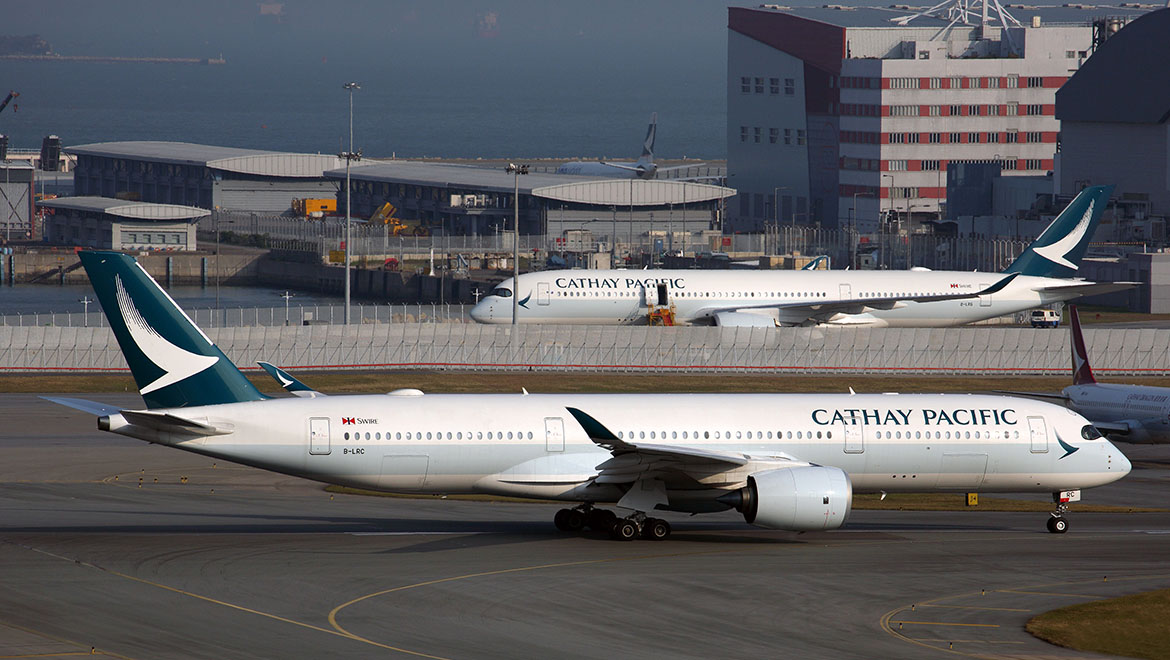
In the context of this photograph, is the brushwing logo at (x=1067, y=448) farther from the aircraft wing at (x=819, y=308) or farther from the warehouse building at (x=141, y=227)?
the warehouse building at (x=141, y=227)

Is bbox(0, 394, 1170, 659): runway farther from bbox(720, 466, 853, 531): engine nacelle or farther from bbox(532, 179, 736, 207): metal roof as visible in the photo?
bbox(532, 179, 736, 207): metal roof

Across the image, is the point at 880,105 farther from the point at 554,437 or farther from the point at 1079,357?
the point at 554,437

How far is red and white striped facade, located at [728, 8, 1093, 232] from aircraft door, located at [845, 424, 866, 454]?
411 feet

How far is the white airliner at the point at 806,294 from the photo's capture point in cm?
8188

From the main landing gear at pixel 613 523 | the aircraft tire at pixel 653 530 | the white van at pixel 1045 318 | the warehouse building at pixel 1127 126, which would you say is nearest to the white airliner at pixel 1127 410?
the aircraft tire at pixel 653 530

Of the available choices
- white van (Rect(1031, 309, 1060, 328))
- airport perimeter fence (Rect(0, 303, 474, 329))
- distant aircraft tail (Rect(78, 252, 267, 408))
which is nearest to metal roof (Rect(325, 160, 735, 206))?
airport perimeter fence (Rect(0, 303, 474, 329))

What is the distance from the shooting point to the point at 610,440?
34938 mm

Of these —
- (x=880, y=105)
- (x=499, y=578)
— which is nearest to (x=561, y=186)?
(x=880, y=105)

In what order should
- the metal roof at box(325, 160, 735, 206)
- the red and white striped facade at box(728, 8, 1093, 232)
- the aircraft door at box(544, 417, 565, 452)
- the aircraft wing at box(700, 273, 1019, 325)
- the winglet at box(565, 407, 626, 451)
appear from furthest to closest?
the red and white striped facade at box(728, 8, 1093, 232), the metal roof at box(325, 160, 735, 206), the aircraft wing at box(700, 273, 1019, 325), the aircraft door at box(544, 417, 565, 452), the winglet at box(565, 407, 626, 451)

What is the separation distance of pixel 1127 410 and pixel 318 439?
33486mm

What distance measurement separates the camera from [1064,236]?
86938mm

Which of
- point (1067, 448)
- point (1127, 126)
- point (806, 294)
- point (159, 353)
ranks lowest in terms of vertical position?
point (1067, 448)

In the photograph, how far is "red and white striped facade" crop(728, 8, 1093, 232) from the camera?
555 ft

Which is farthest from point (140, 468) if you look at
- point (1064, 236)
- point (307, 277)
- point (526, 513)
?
point (307, 277)
